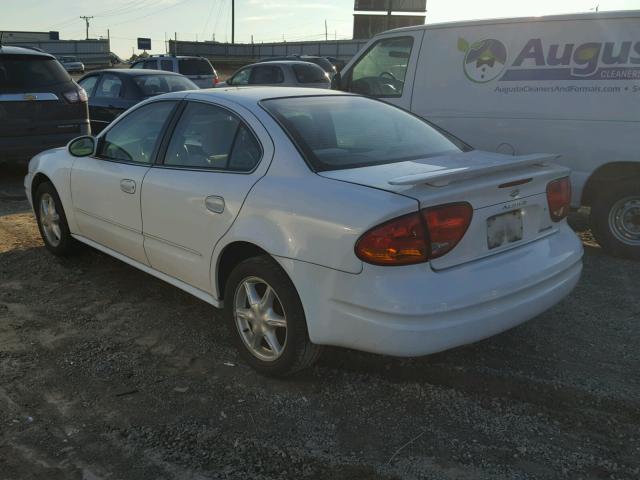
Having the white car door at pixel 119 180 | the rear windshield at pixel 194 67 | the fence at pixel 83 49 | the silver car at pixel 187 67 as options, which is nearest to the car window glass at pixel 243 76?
the silver car at pixel 187 67

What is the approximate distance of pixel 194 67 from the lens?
57.6 ft

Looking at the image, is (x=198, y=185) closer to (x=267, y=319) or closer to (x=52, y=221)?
(x=267, y=319)

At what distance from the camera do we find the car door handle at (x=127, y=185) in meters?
4.12

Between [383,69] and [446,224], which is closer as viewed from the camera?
[446,224]

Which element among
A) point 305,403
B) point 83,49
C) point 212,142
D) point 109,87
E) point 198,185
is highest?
point 83,49

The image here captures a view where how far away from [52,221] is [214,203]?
8.63ft

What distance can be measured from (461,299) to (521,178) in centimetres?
81

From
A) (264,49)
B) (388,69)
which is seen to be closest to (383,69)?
(388,69)

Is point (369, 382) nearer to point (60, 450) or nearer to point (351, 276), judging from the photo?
point (351, 276)

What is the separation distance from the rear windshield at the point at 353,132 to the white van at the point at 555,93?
1850 millimetres

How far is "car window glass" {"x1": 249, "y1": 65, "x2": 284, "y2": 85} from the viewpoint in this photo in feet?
48.4

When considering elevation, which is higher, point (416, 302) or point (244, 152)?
point (244, 152)

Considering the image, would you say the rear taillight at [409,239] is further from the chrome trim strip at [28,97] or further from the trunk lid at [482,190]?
the chrome trim strip at [28,97]

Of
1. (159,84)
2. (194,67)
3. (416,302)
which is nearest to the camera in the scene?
(416,302)
